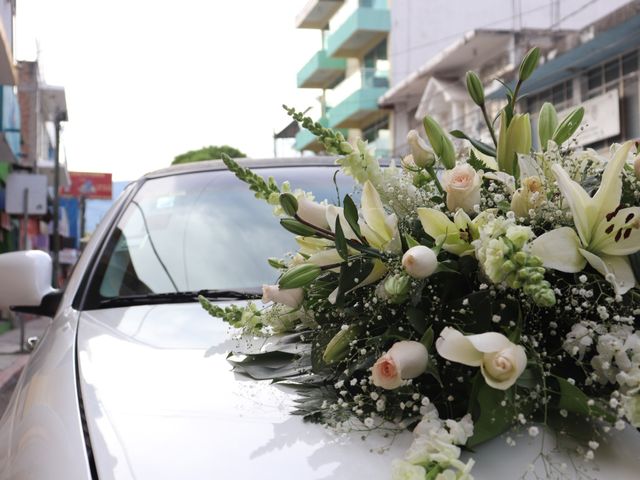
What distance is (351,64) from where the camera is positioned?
3950cm

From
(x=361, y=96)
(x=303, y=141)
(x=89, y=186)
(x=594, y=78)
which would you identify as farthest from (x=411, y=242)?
(x=303, y=141)

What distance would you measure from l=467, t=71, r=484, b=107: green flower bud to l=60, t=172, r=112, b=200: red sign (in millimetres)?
28832

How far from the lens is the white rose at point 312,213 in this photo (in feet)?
4.56

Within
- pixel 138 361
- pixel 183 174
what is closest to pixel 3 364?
pixel 183 174

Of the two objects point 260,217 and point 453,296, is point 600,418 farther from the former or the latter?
point 260,217

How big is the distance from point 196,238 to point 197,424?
53.6 inches

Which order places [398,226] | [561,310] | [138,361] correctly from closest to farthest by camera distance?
1. [561,310]
2. [398,226]
3. [138,361]

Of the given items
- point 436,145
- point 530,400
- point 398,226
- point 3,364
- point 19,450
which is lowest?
point 3,364

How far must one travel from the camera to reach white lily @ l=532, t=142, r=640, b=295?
1177 mm

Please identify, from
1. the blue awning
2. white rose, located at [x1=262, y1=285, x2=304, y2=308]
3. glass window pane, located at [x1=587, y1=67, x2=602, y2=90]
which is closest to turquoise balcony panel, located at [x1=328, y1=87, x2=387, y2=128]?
the blue awning

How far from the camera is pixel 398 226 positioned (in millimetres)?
1393

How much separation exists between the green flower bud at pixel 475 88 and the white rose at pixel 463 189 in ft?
0.80

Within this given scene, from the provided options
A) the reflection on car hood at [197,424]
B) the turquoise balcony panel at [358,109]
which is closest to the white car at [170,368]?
the reflection on car hood at [197,424]

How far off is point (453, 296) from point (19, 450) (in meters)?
0.74
